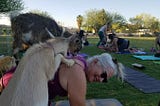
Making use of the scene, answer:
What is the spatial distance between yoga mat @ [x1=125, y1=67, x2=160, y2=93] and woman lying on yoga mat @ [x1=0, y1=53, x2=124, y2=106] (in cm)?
345

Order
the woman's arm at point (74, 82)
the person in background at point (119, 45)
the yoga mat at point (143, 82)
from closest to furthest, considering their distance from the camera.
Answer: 1. the woman's arm at point (74, 82)
2. the yoga mat at point (143, 82)
3. the person in background at point (119, 45)

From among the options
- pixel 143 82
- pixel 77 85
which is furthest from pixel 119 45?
pixel 77 85

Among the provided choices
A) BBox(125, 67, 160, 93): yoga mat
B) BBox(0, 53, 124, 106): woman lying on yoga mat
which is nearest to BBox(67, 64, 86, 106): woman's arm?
BBox(0, 53, 124, 106): woman lying on yoga mat

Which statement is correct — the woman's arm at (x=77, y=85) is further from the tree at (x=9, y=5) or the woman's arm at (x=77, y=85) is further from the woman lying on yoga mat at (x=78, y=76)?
the tree at (x=9, y=5)

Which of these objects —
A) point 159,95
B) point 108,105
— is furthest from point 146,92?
point 108,105

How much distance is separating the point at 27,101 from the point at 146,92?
4564 millimetres

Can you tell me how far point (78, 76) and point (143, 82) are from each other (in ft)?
15.8

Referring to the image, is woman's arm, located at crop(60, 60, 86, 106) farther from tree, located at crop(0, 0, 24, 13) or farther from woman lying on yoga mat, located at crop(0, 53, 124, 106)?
tree, located at crop(0, 0, 24, 13)

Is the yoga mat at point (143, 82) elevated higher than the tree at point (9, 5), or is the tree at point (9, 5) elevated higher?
the tree at point (9, 5)

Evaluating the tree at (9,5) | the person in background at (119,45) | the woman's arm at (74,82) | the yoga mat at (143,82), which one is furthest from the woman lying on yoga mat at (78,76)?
the tree at (9,5)

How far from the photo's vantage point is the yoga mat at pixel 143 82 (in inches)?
248

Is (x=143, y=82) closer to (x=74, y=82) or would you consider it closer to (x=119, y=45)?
(x=74, y=82)

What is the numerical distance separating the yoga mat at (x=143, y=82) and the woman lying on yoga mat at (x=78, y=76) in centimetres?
345

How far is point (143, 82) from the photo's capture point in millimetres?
7043
